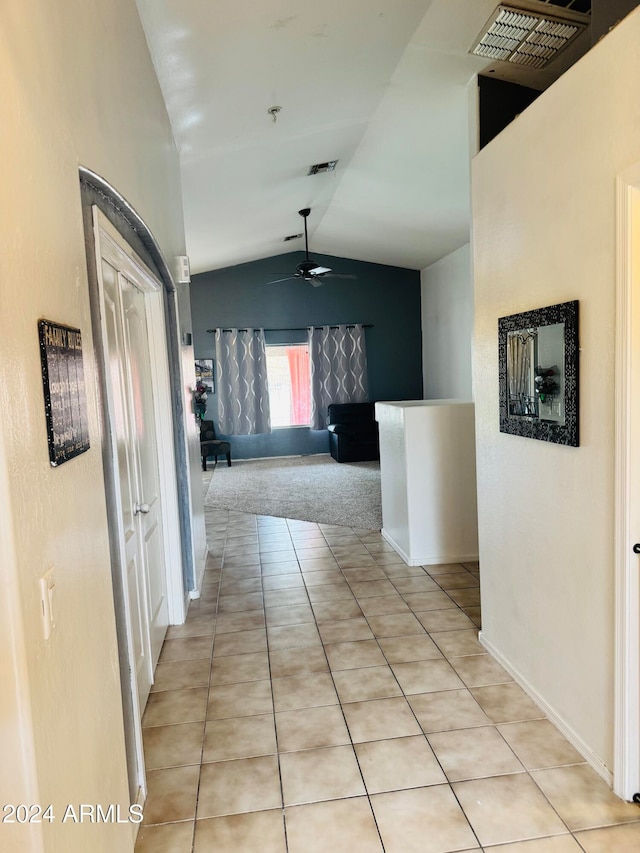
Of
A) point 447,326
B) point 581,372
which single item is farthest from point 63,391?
point 447,326

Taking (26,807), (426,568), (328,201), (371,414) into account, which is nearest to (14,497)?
(26,807)

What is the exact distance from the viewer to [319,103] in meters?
3.76

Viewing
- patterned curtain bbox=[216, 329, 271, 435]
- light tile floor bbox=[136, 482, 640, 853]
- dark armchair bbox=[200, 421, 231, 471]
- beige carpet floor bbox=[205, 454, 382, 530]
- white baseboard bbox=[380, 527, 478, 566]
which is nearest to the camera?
light tile floor bbox=[136, 482, 640, 853]

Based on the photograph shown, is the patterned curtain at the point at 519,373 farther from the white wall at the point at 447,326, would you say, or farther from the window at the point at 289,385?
the window at the point at 289,385

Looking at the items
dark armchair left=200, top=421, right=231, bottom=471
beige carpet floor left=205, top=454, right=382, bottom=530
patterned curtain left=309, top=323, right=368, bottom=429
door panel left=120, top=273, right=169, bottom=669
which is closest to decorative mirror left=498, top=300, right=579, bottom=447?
door panel left=120, top=273, right=169, bottom=669

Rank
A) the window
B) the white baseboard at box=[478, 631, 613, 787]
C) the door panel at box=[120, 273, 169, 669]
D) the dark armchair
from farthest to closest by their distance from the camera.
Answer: the window, the dark armchair, the door panel at box=[120, 273, 169, 669], the white baseboard at box=[478, 631, 613, 787]

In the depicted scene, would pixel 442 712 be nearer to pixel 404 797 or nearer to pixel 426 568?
pixel 404 797

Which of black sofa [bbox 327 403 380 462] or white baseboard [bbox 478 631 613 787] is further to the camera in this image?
black sofa [bbox 327 403 380 462]

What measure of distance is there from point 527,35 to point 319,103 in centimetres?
144

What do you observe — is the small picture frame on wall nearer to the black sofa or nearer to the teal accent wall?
the teal accent wall

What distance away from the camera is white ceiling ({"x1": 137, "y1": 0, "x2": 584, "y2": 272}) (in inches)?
107

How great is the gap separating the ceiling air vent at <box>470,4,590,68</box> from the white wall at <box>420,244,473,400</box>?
4360 mm

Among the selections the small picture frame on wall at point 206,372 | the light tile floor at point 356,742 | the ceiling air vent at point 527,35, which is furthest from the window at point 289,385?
the ceiling air vent at point 527,35

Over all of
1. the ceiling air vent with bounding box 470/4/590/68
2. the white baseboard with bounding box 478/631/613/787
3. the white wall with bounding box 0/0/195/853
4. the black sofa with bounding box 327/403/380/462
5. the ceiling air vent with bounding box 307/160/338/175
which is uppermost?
the ceiling air vent with bounding box 307/160/338/175
